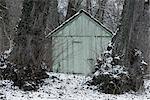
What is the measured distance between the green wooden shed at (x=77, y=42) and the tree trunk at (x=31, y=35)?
27.5 ft

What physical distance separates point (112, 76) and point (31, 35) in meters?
2.59

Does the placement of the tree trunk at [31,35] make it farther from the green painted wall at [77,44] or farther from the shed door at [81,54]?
the shed door at [81,54]

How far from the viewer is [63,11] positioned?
3419 centimetres

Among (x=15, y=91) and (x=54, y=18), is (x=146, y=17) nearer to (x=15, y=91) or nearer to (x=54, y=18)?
(x=15, y=91)

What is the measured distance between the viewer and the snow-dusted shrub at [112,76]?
9.84 metres

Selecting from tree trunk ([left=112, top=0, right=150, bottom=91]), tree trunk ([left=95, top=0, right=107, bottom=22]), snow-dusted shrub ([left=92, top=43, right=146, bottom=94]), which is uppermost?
tree trunk ([left=95, top=0, right=107, bottom=22])

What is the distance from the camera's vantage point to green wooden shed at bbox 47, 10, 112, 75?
18359 millimetres

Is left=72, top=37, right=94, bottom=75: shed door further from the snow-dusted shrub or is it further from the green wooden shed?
the snow-dusted shrub

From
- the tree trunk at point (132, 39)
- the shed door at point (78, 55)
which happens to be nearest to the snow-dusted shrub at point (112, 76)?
the tree trunk at point (132, 39)

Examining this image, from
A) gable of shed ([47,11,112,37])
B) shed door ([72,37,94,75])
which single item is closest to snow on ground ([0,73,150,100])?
shed door ([72,37,94,75])

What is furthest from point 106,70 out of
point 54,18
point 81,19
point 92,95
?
point 54,18

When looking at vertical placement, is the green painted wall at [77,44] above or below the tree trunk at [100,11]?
below

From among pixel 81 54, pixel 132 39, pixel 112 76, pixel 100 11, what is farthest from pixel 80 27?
pixel 100 11

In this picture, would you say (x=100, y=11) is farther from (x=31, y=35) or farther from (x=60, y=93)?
(x=60, y=93)
